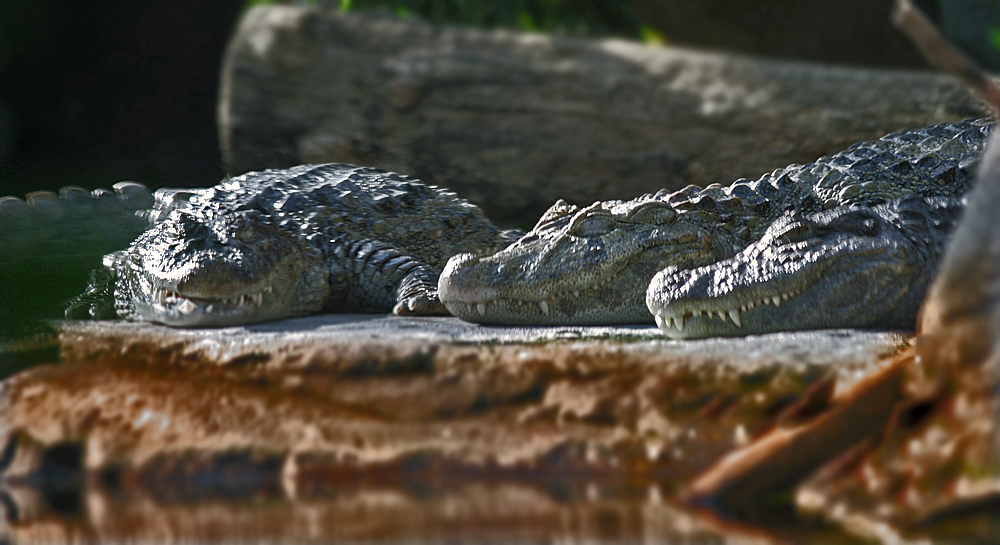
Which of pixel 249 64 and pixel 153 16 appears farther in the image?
pixel 153 16

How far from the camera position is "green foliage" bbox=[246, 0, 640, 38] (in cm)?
729

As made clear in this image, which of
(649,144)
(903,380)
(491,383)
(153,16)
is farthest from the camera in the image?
(153,16)

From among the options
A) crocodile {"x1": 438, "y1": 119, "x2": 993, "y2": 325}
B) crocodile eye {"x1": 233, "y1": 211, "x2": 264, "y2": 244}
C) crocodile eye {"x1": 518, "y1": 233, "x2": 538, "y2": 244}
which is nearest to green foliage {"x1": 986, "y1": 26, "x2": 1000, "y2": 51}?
crocodile {"x1": 438, "y1": 119, "x2": 993, "y2": 325}

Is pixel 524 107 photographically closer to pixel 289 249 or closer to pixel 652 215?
pixel 289 249

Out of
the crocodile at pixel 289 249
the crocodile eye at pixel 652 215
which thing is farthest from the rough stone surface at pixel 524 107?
the crocodile eye at pixel 652 215

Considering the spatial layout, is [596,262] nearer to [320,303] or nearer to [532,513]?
[320,303]

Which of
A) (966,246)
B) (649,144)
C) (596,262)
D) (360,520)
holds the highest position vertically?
Result: (649,144)

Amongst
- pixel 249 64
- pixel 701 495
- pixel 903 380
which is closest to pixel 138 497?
pixel 701 495

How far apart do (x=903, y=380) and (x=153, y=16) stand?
8.74 m

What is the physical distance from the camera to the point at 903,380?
171cm

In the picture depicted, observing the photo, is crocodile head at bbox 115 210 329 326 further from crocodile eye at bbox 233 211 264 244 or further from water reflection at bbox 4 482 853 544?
water reflection at bbox 4 482 853 544

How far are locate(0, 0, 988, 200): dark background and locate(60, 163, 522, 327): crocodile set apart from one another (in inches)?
111

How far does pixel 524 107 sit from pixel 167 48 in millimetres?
4632

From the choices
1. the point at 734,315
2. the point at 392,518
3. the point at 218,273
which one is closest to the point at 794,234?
the point at 734,315
